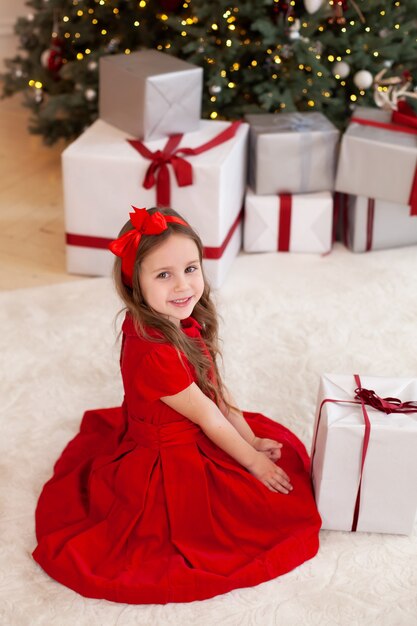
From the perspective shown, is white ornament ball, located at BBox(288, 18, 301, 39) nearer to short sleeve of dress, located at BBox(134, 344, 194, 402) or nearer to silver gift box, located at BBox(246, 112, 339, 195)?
silver gift box, located at BBox(246, 112, 339, 195)

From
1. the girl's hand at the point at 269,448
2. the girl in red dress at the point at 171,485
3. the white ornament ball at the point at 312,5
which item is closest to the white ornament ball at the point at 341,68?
the white ornament ball at the point at 312,5

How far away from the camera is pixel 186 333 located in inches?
70.3

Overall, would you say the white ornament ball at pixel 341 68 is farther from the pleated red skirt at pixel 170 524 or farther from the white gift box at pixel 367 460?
the pleated red skirt at pixel 170 524

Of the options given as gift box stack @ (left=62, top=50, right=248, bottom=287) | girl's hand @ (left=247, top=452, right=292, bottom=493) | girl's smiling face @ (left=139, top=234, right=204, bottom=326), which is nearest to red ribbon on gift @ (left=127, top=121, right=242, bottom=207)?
gift box stack @ (left=62, top=50, right=248, bottom=287)

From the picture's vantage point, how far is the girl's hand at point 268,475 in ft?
5.91

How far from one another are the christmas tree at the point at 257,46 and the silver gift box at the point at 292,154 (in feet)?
0.49

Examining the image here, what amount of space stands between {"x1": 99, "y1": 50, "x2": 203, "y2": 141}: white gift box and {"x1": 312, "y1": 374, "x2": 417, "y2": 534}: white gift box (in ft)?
4.19

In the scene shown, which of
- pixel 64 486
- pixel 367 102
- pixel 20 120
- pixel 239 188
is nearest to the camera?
pixel 64 486

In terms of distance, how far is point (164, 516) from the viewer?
1.74 meters

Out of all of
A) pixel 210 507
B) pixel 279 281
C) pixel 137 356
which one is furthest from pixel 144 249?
pixel 279 281

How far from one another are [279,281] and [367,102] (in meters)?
0.86

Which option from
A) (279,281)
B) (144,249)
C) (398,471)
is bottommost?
(279,281)

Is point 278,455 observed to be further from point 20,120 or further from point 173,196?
point 20,120

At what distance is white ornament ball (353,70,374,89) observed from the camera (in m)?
3.08
